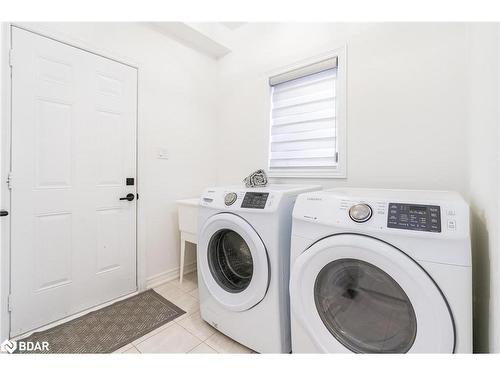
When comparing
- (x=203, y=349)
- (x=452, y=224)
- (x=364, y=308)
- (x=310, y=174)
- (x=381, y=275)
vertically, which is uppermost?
(x=310, y=174)

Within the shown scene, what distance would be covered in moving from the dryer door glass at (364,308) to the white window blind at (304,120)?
1.09 m

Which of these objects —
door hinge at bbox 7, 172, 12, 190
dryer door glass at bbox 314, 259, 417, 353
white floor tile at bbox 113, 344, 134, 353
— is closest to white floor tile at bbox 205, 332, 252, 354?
white floor tile at bbox 113, 344, 134, 353

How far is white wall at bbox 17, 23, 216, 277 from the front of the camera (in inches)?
76.9

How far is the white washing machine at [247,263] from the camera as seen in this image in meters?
1.18

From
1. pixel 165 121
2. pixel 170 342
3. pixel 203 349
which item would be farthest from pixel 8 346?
pixel 165 121

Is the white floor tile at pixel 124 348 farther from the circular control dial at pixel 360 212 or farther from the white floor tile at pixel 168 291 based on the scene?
the circular control dial at pixel 360 212

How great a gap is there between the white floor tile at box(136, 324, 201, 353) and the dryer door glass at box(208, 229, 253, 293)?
397mm

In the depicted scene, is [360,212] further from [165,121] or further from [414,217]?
[165,121]

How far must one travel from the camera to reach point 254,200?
4.16ft

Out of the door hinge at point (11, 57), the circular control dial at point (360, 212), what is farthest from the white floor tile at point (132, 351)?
the door hinge at point (11, 57)

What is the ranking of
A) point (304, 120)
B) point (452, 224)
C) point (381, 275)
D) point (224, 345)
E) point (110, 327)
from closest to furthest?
point (452, 224), point (381, 275), point (224, 345), point (110, 327), point (304, 120)

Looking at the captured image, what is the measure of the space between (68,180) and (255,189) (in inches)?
54.2

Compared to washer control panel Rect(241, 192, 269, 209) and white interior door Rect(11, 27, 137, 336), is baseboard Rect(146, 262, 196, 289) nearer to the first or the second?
white interior door Rect(11, 27, 137, 336)
